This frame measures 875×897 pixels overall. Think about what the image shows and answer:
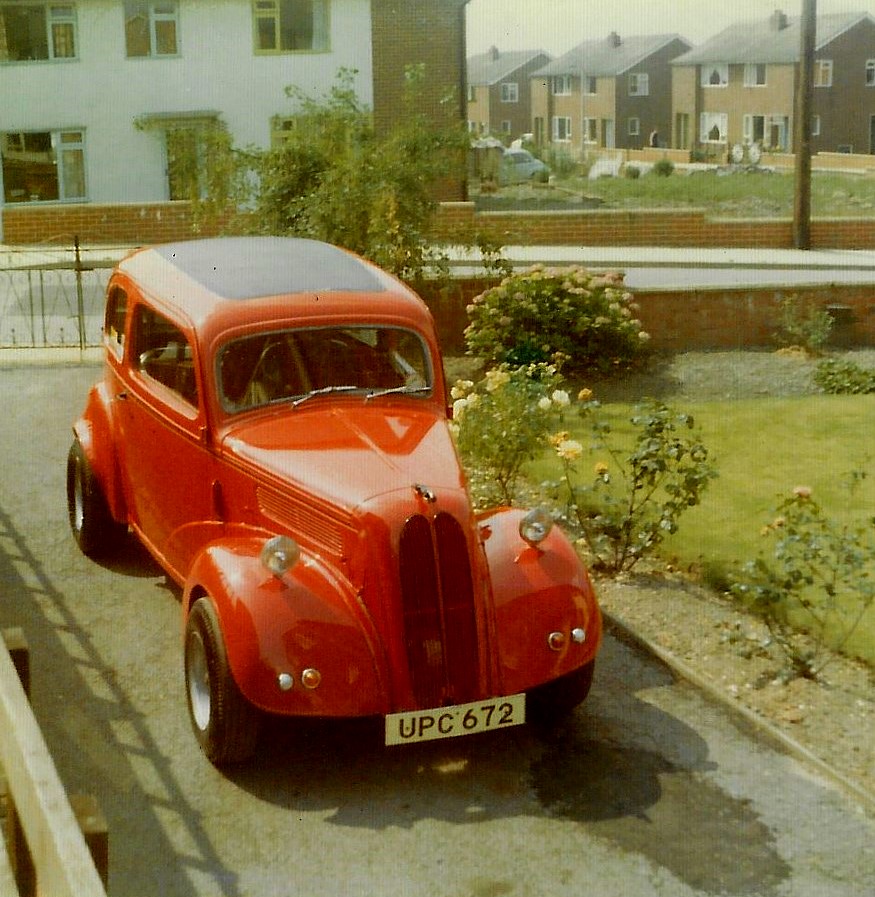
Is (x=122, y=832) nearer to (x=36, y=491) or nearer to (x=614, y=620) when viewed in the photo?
(x=614, y=620)

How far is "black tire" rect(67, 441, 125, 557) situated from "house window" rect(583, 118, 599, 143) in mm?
74758

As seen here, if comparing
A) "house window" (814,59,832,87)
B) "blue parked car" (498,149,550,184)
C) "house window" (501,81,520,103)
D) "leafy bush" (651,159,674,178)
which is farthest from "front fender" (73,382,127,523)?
"house window" (501,81,520,103)

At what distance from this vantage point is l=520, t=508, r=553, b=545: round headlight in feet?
21.2

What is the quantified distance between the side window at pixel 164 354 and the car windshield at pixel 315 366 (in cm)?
30

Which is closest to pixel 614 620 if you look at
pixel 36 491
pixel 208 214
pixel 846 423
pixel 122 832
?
pixel 122 832

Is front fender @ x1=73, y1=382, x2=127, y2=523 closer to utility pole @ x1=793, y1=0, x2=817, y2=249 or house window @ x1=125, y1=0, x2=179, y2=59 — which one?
utility pole @ x1=793, y1=0, x2=817, y2=249

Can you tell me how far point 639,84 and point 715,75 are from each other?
20.4 feet

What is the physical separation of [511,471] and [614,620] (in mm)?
2469

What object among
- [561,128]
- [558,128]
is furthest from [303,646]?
[558,128]

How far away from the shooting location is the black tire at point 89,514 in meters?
8.78

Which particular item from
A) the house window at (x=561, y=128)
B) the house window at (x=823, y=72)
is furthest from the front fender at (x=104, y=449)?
the house window at (x=561, y=128)

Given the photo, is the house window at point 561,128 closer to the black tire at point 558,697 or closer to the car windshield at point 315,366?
the car windshield at point 315,366

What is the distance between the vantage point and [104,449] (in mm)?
8758

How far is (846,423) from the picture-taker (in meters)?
13.6
